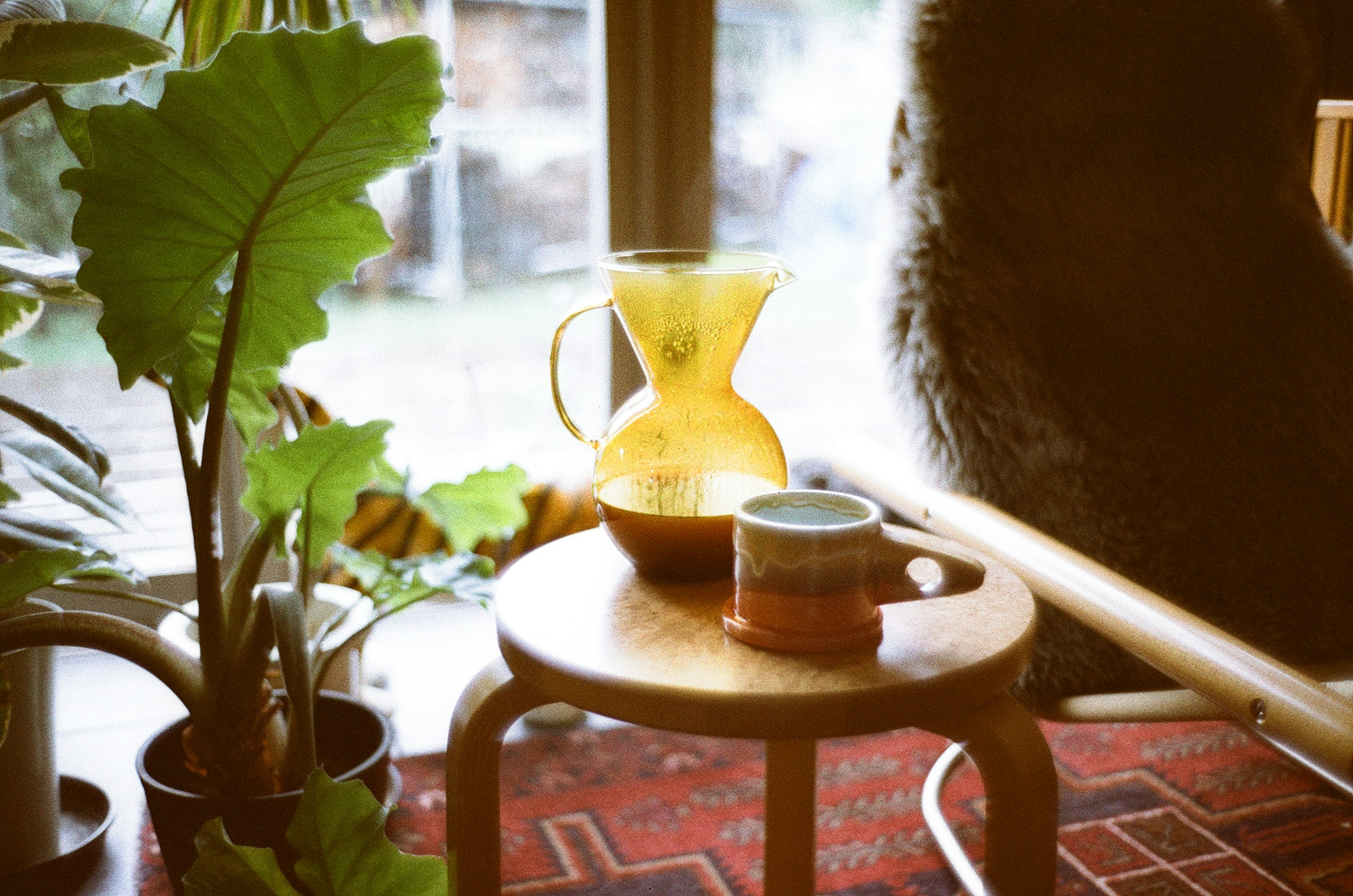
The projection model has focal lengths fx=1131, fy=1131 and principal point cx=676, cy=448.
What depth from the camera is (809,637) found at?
687mm

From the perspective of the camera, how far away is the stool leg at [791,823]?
2.29 feet

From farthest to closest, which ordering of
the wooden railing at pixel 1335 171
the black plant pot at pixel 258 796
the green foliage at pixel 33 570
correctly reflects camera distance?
1. the wooden railing at pixel 1335 171
2. the black plant pot at pixel 258 796
3. the green foliage at pixel 33 570

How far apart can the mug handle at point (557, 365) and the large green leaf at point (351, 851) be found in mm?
294

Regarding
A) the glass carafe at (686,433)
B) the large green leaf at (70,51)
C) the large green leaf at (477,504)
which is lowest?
the large green leaf at (477,504)

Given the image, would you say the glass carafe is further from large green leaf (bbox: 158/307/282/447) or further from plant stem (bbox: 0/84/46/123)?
plant stem (bbox: 0/84/46/123)

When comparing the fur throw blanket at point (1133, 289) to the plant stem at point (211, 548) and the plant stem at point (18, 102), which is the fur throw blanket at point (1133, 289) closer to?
the plant stem at point (211, 548)

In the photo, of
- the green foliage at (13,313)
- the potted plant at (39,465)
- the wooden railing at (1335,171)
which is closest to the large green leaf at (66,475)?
the potted plant at (39,465)

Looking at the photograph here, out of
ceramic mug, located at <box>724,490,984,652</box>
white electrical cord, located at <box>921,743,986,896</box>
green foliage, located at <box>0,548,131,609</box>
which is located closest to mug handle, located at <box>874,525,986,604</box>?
ceramic mug, located at <box>724,490,984,652</box>

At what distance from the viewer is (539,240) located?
6.50ft

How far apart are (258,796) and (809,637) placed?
25.7 inches

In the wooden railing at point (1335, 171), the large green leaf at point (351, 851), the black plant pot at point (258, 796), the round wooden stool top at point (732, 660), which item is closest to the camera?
the round wooden stool top at point (732, 660)

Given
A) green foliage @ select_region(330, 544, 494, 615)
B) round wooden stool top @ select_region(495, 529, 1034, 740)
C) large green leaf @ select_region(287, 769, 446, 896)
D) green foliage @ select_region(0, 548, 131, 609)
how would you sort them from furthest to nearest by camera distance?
green foliage @ select_region(330, 544, 494, 615)
green foliage @ select_region(0, 548, 131, 609)
large green leaf @ select_region(287, 769, 446, 896)
round wooden stool top @ select_region(495, 529, 1034, 740)

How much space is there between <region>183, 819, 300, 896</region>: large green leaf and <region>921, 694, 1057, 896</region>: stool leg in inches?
18.5

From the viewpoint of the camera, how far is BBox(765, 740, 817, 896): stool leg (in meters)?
0.70
